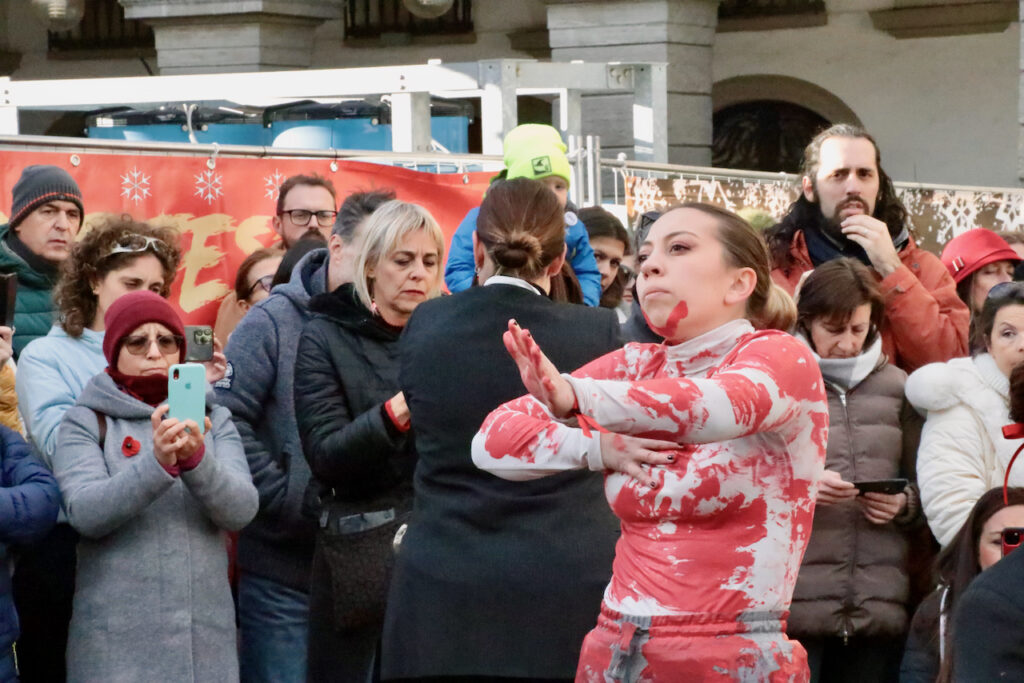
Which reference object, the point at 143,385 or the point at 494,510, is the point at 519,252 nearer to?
the point at 494,510

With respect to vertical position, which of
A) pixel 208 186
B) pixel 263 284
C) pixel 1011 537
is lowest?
pixel 1011 537

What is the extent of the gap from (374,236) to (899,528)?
65.9 inches

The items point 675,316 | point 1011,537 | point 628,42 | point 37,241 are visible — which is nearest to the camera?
point 675,316

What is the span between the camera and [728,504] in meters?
2.57

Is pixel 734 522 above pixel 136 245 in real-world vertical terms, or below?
below

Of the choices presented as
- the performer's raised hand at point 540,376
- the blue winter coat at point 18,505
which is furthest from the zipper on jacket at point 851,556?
the performer's raised hand at point 540,376

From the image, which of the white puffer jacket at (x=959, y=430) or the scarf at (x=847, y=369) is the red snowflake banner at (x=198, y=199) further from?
the white puffer jacket at (x=959, y=430)

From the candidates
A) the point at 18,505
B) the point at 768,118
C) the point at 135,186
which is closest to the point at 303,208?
the point at 135,186

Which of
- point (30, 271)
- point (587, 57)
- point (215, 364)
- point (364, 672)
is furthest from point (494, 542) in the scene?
point (587, 57)

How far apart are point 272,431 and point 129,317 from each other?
1.88 feet

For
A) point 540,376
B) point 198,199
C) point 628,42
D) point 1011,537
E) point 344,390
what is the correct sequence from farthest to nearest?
point 628,42 < point 198,199 < point 344,390 < point 1011,537 < point 540,376

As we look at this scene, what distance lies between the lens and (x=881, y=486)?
14.4ft

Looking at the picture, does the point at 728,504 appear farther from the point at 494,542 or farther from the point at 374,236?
the point at 374,236

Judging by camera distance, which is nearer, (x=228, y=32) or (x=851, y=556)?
(x=851, y=556)
